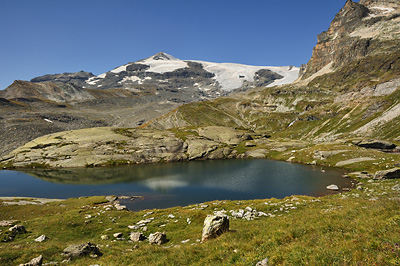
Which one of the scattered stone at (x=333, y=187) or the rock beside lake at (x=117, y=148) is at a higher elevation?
the rock beside lake at (x=117, y=148)

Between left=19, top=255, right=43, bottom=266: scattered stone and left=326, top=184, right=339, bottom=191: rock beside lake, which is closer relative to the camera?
left=19, top=255, right=43, bottom=266: scattered stone

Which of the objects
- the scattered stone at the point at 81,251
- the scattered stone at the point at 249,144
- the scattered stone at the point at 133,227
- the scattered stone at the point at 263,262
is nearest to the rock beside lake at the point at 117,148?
the scattered stone at the point at 249,144

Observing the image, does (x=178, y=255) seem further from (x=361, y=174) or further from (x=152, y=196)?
(x=361, y=174)

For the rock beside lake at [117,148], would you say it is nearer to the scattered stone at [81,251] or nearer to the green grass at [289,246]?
the green grass at [289,246]

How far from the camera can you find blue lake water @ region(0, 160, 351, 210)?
64.9 meters

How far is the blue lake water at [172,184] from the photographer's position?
64.9 m

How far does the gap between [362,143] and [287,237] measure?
439 feet

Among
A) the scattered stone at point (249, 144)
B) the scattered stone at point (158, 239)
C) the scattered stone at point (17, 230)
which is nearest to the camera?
the scattered stone at point (158, 239)

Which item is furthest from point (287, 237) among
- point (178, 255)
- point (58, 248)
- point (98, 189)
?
point (98, 189)

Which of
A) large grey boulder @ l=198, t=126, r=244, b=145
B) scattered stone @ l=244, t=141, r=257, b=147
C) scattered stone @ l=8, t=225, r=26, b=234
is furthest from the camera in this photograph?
large grey boulder @ l=198, t=126, r=244, b=145

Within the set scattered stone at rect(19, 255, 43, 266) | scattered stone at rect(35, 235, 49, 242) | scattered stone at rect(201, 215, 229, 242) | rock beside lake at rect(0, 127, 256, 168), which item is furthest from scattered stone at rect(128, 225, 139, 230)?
rock beside lake at rect(0, 127, 256, 168)

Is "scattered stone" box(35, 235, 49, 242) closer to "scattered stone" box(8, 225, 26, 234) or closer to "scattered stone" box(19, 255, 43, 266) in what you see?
"scattered stone" box(8, 225, 26, 234)

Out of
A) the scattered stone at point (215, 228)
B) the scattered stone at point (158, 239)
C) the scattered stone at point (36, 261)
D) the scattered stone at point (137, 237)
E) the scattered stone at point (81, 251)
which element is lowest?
the scattered stone at point (137, 237)

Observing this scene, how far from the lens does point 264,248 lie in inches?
517
